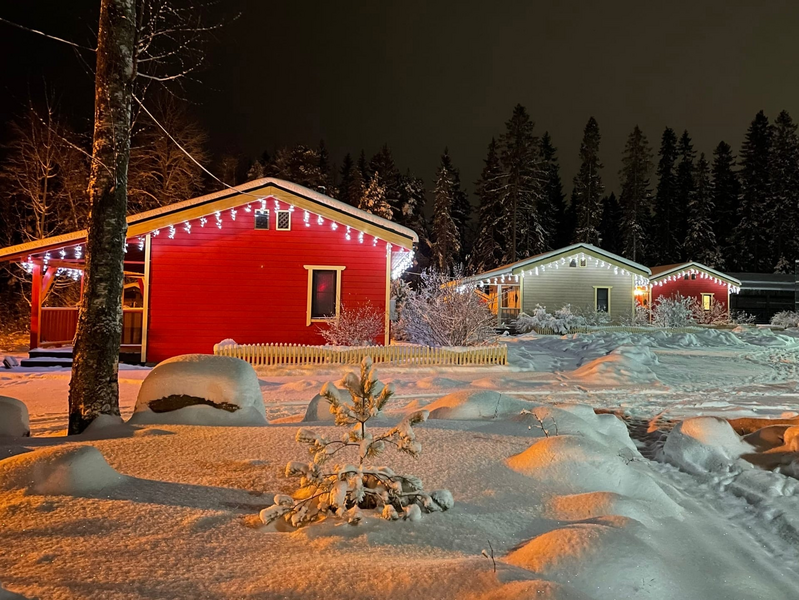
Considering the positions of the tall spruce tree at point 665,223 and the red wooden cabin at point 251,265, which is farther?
the tall spruce tree at point 665,223

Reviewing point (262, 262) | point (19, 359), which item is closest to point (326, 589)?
point (262, 262)

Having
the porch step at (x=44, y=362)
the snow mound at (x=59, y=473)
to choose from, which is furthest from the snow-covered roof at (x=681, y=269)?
the snow mound at (x=59, y=473)

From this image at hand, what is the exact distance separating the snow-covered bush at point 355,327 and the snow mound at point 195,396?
9.49m

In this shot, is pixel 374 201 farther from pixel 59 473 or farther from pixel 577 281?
pixel 59 473

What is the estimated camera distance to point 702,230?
61531 mm

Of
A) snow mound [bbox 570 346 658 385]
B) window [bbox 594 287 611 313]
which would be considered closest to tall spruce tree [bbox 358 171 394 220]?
window [bbox 594 287 611 313]

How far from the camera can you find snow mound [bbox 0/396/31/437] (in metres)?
6.00

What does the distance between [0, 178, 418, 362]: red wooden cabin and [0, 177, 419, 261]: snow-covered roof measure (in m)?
0.03

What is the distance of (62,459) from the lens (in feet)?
13.4

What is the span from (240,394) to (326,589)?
4.33m

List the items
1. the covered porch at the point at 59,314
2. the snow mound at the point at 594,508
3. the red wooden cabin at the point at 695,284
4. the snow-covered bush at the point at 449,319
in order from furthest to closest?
the red wooden cabin at the point at 695,284 → the snow-covered bush at the point at 449,319 → the covered porch at the point at 59,314 → the snow mound at the point at 594,508

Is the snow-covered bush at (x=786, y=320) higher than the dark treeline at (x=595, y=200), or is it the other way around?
the dark treeline at (x=595, y=200)

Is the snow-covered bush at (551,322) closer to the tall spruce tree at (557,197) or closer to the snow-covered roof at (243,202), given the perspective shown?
the snow-covered roof at (243,202)

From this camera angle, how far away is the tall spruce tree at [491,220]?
2114 inches
